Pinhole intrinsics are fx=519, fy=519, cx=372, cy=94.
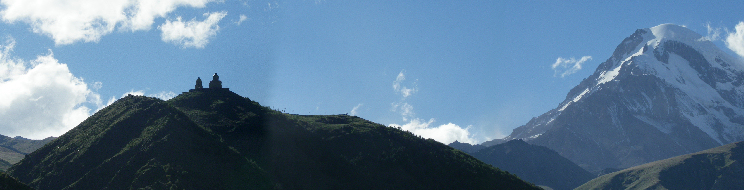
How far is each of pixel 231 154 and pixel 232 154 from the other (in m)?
0.27

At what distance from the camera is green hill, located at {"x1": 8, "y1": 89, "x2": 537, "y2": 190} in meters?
76.3

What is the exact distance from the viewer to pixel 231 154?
8638 cm

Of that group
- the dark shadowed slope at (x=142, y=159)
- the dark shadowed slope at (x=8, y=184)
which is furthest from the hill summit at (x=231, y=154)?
the dark shadowed slope at (x=8, y=184)

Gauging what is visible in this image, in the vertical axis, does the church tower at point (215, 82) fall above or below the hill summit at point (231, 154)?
above

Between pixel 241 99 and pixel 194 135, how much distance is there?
1384 inches

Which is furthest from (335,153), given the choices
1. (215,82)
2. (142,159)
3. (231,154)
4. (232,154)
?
(215,82)

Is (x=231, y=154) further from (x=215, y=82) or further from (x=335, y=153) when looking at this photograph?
(x=215, y=82)

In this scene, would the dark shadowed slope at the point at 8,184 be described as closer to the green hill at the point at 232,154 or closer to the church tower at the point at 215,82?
the green hill at the point at 232,154

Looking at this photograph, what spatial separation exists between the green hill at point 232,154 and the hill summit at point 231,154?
0.20 m

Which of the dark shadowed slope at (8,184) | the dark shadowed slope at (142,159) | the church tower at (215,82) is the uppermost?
the church tower at (215,82)

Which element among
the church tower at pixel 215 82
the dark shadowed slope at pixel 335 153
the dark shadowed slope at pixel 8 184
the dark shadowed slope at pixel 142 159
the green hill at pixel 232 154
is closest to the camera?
the dark shadowed slope at pixel 8 184

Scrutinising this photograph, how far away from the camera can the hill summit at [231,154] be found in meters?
76.3

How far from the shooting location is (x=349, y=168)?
9756 cm

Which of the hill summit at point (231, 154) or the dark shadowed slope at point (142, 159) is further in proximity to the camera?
the hill summit at point (231, 154)
